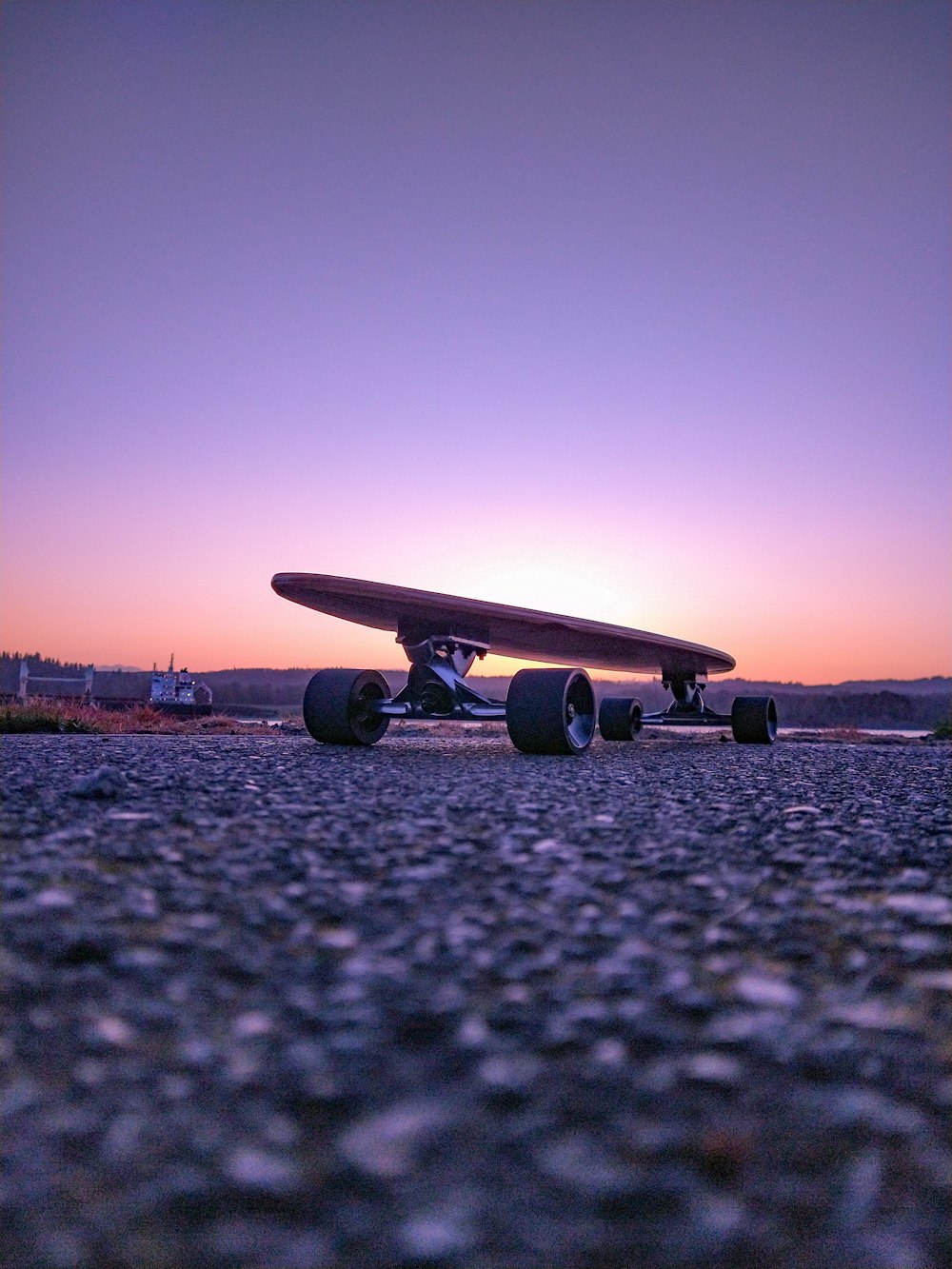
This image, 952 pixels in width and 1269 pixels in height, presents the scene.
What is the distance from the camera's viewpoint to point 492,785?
405 cm

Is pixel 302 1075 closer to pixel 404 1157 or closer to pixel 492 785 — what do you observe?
pixel 404 1157

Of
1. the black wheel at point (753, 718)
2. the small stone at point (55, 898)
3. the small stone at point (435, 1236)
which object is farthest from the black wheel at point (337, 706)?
the black wheel at point (753, 718)

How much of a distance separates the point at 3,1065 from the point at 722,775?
4.59 meters

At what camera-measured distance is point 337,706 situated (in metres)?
6.77

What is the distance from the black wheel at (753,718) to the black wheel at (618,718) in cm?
143

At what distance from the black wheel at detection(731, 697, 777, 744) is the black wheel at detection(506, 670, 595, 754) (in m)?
5.13

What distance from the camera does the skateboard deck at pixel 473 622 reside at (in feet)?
21.0

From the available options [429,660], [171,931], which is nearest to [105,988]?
[171,931]

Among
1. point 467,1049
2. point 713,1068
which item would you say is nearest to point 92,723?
point 467,1049

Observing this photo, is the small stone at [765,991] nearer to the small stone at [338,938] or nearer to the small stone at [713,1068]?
the small stone at [713,1068]

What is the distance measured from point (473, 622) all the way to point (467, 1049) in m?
5.76

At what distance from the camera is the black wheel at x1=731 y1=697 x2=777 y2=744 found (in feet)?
34.3

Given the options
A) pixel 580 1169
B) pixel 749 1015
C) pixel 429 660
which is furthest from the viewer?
pixel 429 660

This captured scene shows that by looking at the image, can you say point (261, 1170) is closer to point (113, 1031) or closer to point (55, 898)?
point (113, 1031)
